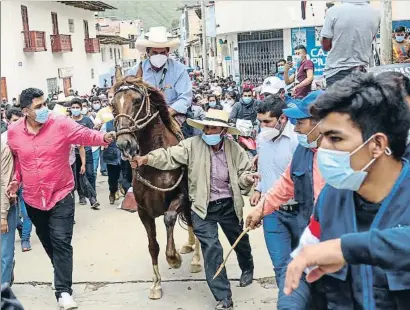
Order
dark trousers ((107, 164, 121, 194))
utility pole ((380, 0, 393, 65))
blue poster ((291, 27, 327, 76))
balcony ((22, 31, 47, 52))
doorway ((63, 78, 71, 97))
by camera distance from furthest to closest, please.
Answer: doorway ((63, 78, 71, 97)) < balcony ((22, 31, 47, 52)) < blue poster ((291, 27, 327, 76)) < dark trousers ((107, 164, 121, 194)) < utility pole ((380, 0, 393, 65))

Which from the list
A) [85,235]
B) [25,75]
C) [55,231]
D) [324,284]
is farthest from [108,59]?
[324,284]

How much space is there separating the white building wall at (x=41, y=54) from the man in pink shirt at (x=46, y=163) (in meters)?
15.9

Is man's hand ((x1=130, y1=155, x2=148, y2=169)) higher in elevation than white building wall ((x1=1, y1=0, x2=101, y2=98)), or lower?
lower

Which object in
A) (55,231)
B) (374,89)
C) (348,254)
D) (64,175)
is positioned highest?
(374,89)

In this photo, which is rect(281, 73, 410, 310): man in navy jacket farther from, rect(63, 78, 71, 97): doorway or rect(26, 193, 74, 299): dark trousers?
rect(63, 78, 71, 97): doorway

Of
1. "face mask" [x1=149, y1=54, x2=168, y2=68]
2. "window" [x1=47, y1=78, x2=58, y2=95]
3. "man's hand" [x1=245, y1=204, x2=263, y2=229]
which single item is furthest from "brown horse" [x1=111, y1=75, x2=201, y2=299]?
"window" [x1=47, y1=78, x2=58, y2=95]

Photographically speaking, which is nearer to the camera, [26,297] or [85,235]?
[26,297]

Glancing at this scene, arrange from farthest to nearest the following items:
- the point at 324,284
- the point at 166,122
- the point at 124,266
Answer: the point at 124,266, the point at 166,122, the point at 324,284

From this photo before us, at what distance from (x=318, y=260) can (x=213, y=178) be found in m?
3.56

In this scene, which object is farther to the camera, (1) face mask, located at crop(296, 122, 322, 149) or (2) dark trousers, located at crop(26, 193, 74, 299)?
(2) dark trousers, located at crop(26, 193, 74, 299)

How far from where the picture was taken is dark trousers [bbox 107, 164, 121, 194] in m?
10.3

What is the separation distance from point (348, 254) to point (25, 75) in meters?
24.1

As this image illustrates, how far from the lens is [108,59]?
45.9m

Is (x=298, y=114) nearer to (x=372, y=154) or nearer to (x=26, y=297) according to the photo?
(x=372, y=154)
